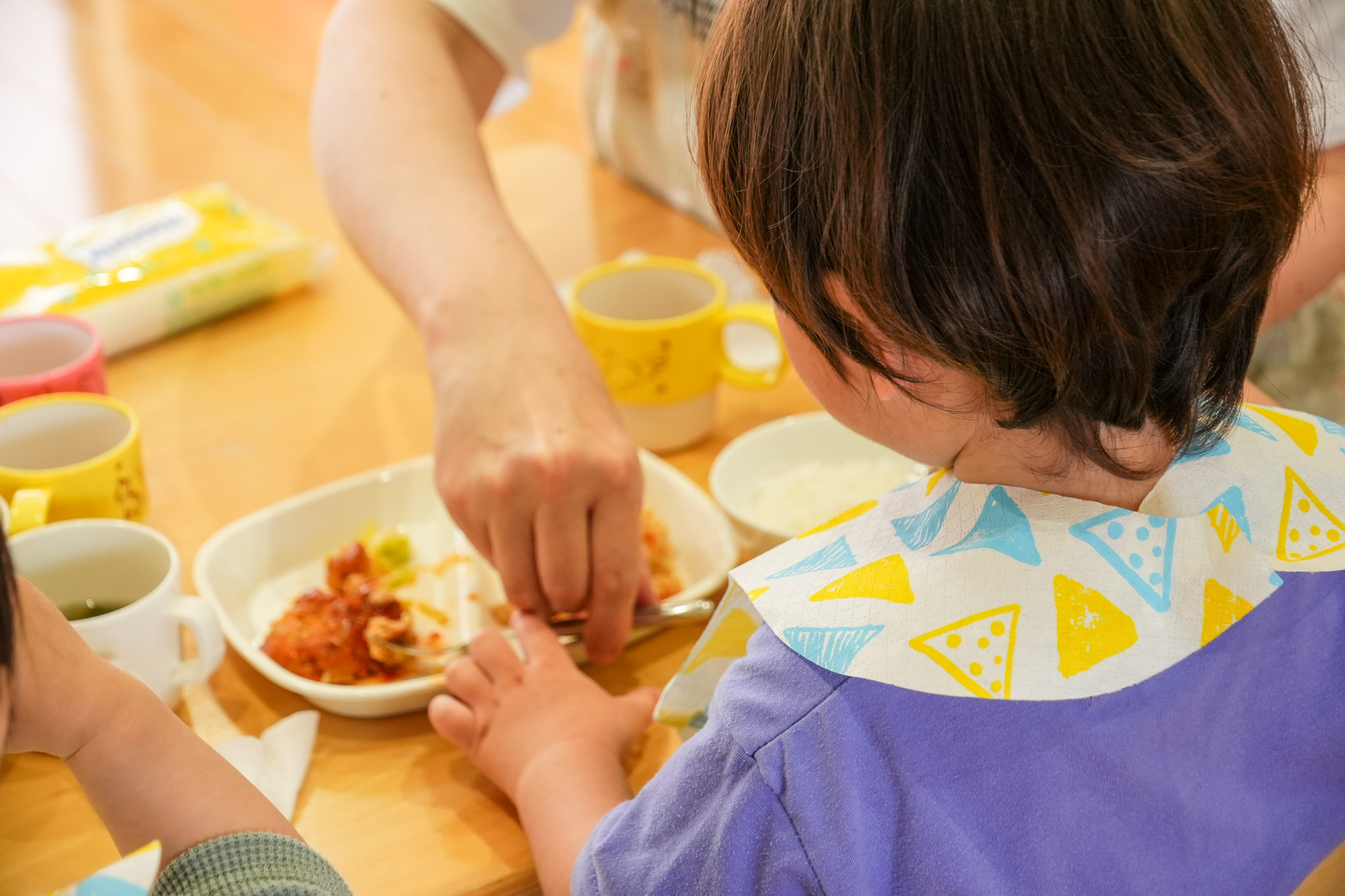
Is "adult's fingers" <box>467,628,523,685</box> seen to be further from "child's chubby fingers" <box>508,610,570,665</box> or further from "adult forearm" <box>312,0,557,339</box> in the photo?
"adult forearm" <box>312,0,557,339</box>

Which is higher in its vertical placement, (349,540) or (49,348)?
(49,348)

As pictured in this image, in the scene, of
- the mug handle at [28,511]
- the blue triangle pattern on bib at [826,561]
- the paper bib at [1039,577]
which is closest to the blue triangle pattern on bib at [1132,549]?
the paper bib at [1039,577]

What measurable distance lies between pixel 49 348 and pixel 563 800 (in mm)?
579

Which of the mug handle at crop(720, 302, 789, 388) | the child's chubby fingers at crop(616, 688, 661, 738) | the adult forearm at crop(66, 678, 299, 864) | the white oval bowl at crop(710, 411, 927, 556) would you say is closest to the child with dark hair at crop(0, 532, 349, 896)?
the adult forearm at crop(66, 678, 299, 864)

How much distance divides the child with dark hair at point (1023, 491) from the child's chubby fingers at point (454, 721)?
0.08m

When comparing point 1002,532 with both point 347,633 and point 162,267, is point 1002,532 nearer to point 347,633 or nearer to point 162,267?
point 347,633

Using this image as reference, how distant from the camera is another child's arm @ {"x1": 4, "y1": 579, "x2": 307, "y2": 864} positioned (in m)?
0.53

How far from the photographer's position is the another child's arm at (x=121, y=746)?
1.73 feet

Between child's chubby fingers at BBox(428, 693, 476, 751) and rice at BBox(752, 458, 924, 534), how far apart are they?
0.27 meters

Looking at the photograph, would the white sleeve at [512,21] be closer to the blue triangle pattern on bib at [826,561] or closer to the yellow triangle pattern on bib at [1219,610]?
the blue triangle pattern on bib at [826,561]

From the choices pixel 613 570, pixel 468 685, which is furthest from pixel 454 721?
pixel 613 570

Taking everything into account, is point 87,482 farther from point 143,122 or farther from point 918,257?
point 143,122

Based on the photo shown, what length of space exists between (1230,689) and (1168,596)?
62 mm

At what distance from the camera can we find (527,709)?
0.74 m
